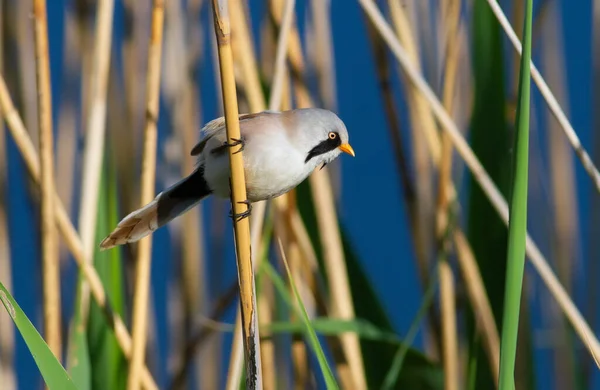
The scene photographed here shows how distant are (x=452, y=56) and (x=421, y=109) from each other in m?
0.13

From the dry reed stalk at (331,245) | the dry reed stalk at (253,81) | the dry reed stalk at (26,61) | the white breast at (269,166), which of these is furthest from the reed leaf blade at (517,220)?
the dry reed stalk at (26,61)

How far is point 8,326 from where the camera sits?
161 centimetres

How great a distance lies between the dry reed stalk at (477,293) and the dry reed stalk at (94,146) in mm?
643

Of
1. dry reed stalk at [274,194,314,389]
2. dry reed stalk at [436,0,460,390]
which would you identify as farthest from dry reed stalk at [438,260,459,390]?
dry reed stalk at [274,194,314,389]

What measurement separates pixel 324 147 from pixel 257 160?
0.36ft

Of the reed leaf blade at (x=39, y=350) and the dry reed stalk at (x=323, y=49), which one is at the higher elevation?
the dry reed stalk at (x=323, y=49)

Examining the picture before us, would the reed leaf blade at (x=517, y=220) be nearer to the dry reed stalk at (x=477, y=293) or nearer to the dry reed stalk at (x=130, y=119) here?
the dry reed stalk at (x=477, y=293)

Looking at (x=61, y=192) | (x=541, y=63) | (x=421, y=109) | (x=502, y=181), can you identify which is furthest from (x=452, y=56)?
(x=61, y=192)

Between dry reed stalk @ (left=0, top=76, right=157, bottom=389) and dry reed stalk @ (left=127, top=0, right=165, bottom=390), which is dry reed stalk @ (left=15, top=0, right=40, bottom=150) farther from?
dry reed stalk @ (left=127, top=0, right=165, bottom=390)

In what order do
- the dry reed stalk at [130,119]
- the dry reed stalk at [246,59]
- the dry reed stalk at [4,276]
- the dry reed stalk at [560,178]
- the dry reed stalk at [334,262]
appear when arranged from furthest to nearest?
the dry reed stalk at [560,178] < the dry reed stalk at [130,119] < the dry reed stalk at [4,276] < the dry reed stalk at [334,262] < the dry reed stalk at [246,59]

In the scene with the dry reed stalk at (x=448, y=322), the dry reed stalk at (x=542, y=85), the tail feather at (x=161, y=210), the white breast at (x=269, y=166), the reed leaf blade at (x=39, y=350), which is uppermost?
the dry reed stalk at (x=542, y=85)

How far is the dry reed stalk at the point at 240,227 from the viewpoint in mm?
790

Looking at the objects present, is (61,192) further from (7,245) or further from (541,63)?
(541,63)

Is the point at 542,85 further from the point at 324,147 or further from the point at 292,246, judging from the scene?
the point at 292,246
